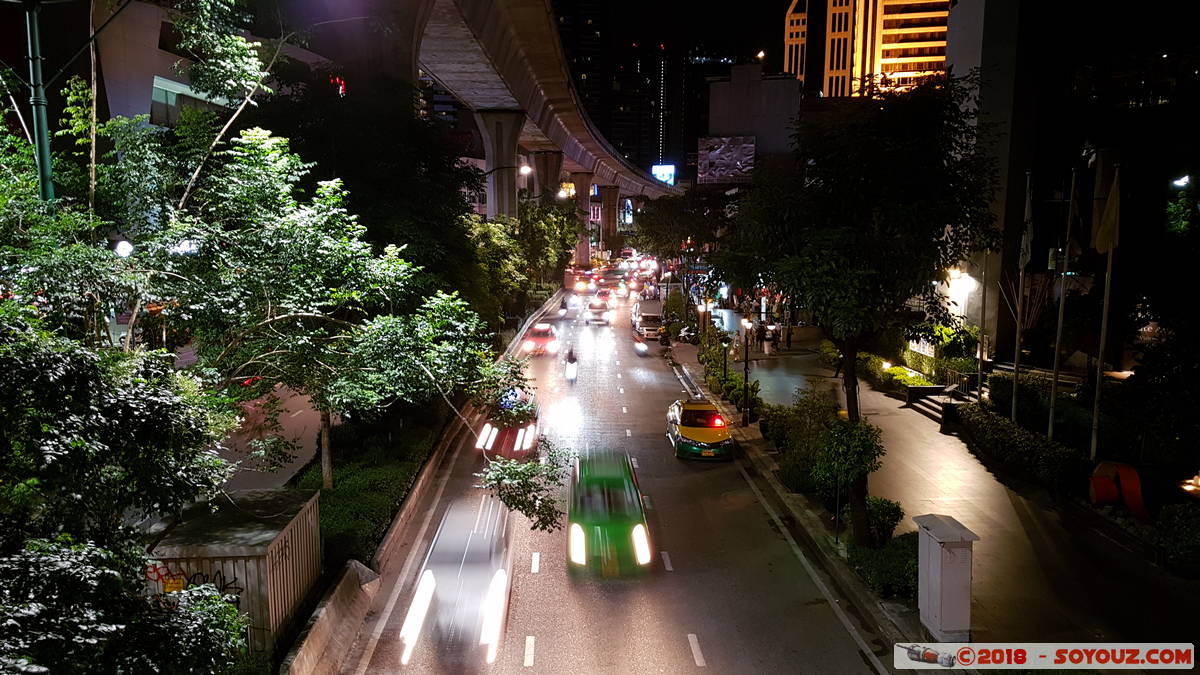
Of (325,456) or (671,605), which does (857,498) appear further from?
(325,456)

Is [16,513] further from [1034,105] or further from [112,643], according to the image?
[1034,105]

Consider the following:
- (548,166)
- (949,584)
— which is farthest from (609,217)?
(949,584)

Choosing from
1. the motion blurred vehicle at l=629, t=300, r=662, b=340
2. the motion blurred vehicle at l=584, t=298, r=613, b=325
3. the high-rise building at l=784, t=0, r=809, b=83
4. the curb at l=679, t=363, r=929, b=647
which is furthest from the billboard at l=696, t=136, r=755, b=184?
the high-rise building at l=784, t=0, r=809, b=83

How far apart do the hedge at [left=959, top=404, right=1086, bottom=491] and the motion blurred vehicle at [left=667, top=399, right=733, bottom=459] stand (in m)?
7.30

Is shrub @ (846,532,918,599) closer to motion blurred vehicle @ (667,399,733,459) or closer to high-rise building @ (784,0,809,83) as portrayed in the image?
motion blurred vehicle @ (667,399,733,459)

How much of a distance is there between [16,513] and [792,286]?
10683 mm

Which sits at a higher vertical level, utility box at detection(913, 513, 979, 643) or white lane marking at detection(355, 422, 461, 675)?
utility box at detection(913, 513, 979, 643)

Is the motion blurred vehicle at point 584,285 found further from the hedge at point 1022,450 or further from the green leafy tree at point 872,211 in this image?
the green leafy tree at point 872,211

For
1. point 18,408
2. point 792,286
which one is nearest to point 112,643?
point 18,408

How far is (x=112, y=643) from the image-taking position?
4.33 meters

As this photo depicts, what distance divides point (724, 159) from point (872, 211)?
124 ft

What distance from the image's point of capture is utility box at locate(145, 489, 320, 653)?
9641 mm

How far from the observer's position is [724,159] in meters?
48.6

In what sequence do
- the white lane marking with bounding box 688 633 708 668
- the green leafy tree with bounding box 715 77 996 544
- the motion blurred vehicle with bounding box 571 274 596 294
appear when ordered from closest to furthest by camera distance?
1. the white lane marking with bounding box 688 633 708 668
2. the green leafy tree with bounding box 715 77 996 544
3. the motion blurred vehicle with bounding box 571 274 596 294
